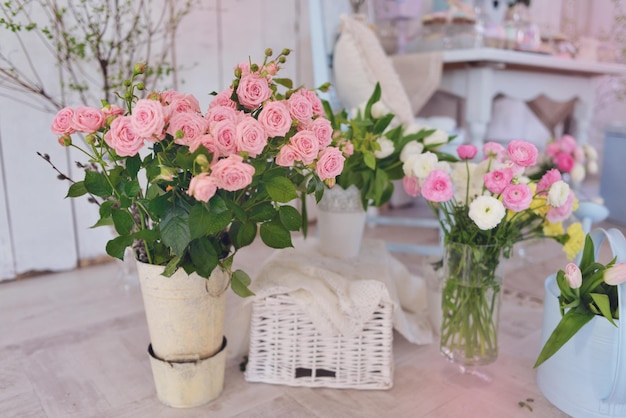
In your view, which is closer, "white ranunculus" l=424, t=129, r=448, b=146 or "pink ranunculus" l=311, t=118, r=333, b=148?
"pink ranunculus" l=311, t=118, r=333, b=148

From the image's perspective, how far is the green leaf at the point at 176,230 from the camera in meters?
0.83

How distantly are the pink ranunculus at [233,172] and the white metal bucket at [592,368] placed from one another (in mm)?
663

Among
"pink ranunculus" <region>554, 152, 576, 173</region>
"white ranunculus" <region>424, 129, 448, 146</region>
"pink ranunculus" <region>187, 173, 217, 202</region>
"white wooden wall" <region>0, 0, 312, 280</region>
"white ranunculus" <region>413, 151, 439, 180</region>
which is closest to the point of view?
"pink ranunculus" <region>187, 173, 217, 202</region>

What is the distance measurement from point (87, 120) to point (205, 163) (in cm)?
21

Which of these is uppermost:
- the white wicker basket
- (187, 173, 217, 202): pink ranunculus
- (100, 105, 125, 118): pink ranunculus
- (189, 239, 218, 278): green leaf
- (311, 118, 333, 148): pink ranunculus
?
(100, 105, 125, 118): pink ranunculus

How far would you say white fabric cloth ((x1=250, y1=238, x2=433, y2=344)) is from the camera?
108 centimetres

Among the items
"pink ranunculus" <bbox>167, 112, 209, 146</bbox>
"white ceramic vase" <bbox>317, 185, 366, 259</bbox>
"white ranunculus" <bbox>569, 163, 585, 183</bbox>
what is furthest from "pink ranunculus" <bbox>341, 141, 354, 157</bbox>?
"white ranunculus" <bbox>569, 163, 585, 183</bbox>

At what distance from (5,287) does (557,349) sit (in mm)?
1594

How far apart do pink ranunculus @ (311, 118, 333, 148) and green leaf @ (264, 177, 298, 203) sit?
10 centimetres

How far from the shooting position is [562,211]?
3.59 ft

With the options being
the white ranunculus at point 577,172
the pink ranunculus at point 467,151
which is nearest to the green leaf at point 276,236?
the pink ranunculus at point 467,151

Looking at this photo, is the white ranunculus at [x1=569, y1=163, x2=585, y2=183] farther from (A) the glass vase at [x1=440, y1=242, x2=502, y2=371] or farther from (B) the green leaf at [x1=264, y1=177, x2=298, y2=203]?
(B) the green leaf at [x1=264, y1=177, x2=298, y2=203]

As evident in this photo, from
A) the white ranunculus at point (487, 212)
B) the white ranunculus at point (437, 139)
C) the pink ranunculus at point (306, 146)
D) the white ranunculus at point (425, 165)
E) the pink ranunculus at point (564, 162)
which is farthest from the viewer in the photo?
the pink ranunculus at point (564, 162)

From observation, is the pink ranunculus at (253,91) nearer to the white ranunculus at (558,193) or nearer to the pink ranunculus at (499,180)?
the pink ranunculus at (499,180)
